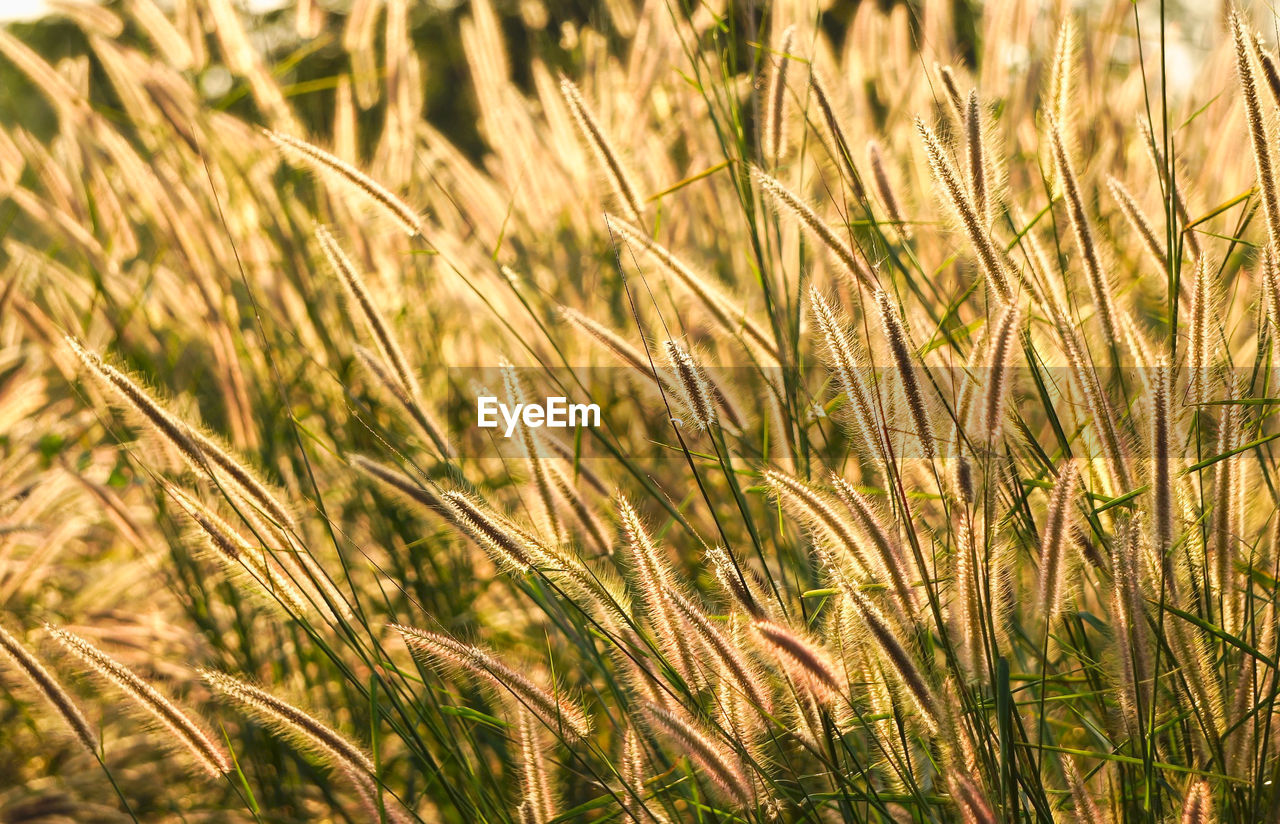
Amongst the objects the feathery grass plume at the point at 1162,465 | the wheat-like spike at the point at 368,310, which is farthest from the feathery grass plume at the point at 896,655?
the wheat-like spike at the point at 368,310

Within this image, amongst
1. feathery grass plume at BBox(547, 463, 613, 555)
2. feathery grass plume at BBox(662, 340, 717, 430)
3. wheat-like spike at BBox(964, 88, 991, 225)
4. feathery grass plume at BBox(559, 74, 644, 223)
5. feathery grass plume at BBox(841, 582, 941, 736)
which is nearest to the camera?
feathery grass plume at BBox(841, 582, 941, 736)

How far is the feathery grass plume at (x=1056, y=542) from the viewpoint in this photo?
0.73 m

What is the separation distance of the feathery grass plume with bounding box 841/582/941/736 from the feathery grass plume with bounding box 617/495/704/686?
0.15 meters

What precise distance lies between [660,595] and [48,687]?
0.63 m

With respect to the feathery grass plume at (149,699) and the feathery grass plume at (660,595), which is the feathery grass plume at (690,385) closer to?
the feathery grass plume at (660,595)

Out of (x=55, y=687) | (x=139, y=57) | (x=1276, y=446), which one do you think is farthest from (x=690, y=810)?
(x=139, y=57)

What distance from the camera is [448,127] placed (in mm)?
9500

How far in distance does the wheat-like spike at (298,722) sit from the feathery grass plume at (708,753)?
0.28 metres

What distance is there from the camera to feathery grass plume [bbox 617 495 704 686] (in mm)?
774

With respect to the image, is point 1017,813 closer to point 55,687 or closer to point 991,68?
point 55,687

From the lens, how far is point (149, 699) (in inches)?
34.0

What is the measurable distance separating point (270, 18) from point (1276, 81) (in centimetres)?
201

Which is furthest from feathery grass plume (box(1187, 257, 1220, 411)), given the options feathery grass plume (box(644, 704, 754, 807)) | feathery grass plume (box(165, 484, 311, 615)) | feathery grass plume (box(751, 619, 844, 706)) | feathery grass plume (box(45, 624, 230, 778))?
feathery grass plume (box(45, 624, 230, 778))
